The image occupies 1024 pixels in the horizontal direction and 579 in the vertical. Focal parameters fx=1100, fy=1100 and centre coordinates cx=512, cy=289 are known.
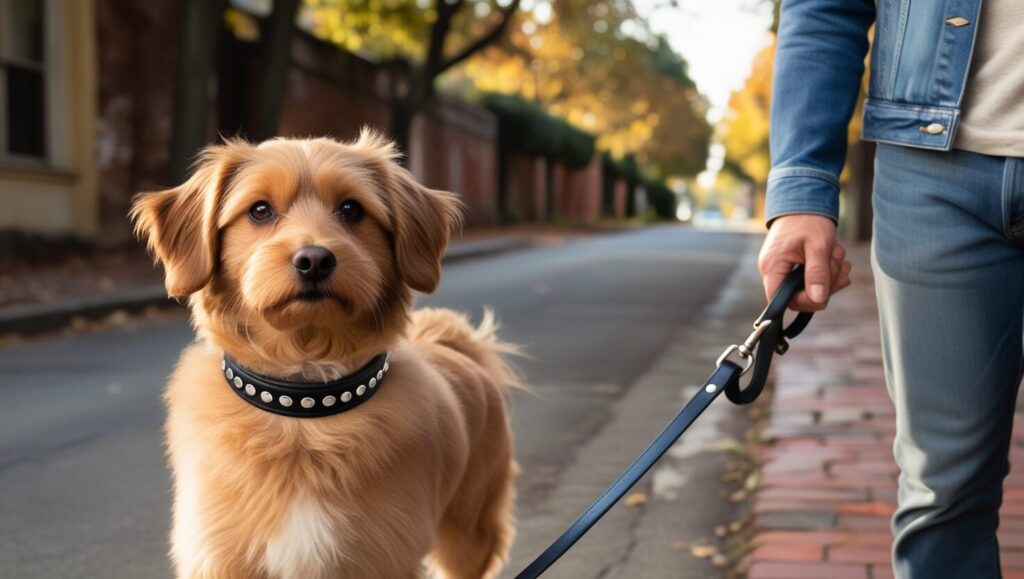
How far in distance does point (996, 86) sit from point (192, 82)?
12637mm

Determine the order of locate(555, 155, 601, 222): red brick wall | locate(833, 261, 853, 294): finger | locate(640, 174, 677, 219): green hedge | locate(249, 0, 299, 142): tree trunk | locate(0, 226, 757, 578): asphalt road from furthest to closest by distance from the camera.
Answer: locate(640, 174, 677, 219): green hedge, locate(555, 155, 601, 222): red brick wall, locate(249, 0, 299, 142): tree trunk, locate(0, 226, 757, 578): asphalt road, locate(833, 261, 853, 294): finger

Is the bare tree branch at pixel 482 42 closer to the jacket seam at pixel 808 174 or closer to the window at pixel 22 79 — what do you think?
the window at pixel 22 79

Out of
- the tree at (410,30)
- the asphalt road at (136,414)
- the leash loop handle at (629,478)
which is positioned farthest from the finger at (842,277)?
the tree at (410,30)

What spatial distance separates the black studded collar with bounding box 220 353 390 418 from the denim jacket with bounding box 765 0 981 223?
1.02m

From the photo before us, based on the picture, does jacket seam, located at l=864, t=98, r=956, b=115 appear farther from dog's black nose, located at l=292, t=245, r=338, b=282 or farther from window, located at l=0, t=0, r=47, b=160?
window, located at l=0, t=0, r=47, b=160

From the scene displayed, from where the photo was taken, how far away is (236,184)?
2621 millimetres

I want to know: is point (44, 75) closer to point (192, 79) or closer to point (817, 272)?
point (192, 79)

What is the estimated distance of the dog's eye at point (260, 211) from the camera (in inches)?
102

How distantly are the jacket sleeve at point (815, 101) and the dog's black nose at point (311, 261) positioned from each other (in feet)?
3.21

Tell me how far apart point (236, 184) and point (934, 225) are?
1.57 metres

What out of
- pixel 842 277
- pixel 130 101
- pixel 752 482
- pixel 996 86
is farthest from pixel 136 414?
pixel 130 101

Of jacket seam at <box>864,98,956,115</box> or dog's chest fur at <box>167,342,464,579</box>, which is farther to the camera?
dog's chest fur at <box>167,342,464,579</box>

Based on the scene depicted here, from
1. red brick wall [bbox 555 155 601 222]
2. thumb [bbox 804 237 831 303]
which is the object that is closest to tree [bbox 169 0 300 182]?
thumb [bbox 804 237 831 303]

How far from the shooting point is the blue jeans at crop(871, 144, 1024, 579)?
222 cm
